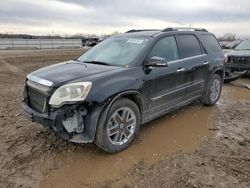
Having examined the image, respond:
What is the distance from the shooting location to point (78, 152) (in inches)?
158

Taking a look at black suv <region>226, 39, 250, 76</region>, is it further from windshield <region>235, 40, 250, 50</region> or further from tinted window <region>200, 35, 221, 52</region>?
tinted window <region>200, 35, 221, 52</region>

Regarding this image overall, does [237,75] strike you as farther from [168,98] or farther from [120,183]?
[120,183]

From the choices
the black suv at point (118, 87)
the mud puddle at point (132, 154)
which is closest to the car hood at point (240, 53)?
the black suv at point (118, 87)

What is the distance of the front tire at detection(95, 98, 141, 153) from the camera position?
147 inches

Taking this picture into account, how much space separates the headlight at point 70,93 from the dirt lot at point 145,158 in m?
0.87

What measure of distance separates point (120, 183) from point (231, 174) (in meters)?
1.41

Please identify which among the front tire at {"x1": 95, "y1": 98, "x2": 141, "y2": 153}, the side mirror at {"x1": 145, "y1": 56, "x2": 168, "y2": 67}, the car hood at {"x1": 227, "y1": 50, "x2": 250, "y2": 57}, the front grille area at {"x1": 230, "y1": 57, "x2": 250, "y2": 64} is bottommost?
the front tire at {"x1": 95, "y1": 98, "x2": 141, "y2": 153}

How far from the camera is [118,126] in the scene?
3994mm

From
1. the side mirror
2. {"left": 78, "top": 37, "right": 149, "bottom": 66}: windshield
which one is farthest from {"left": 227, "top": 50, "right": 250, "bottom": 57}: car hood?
the side mirror

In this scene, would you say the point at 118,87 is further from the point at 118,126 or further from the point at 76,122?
the point at 76,122

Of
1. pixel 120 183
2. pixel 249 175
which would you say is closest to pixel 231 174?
pixel 249 175

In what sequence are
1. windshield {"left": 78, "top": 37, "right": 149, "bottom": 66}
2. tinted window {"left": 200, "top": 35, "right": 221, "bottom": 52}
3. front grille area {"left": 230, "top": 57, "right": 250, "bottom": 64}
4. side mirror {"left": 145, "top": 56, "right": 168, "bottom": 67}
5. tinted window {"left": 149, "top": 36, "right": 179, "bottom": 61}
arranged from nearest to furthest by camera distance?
side mirror {"left": 145, "top": 56, "right": 168, "bottom": 67}, windshield {"left": 78, "top": 37, "right": 149, "bottom": 66}, tinted window {"left": 149, "top": 36, "right": 179, "bottom": 61}, tinted window {"left": 200, "top": 35, "right": 221, "bottom": 52}, front grille area {"left": 230, "top": 57, "right": 250, "bottom": 64}

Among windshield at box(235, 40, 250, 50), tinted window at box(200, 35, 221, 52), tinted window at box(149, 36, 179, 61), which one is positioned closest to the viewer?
tinted window at box(149, 36, 179, 61)

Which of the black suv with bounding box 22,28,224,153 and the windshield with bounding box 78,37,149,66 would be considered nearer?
the black suv with bounding box 22,28,224,153
